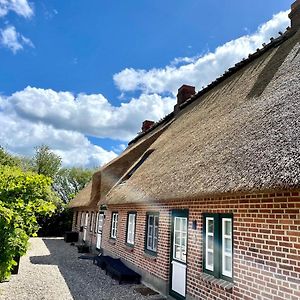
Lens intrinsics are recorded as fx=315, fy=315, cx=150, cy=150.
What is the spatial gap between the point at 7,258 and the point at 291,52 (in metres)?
8.59

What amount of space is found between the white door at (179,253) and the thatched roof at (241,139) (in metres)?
0.83

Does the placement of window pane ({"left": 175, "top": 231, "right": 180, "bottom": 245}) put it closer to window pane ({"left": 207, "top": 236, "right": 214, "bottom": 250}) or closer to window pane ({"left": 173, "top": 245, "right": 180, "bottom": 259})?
window pane ({"left": 173, "top": 245, "right": 180, "bottom": 259})

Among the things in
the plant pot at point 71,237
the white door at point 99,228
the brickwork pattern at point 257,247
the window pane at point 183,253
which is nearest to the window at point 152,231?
the window pane at point 183,253

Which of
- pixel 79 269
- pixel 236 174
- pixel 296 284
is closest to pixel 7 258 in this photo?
pixel 236 174

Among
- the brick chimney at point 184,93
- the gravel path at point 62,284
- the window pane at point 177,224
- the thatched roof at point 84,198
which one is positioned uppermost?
the brick chimney at point 184,93

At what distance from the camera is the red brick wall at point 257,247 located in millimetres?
4551

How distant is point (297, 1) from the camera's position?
10.2 m

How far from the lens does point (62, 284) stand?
9344 mm

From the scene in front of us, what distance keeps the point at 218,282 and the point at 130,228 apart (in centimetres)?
607

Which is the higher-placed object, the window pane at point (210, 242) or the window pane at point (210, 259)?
the window pane at point (210, 242)

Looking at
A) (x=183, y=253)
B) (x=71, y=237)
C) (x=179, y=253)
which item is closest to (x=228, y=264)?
Answer: (x=183, y=253)

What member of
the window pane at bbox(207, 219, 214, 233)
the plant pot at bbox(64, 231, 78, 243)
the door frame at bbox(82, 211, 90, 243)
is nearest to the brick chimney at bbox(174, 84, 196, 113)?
the door frame at bbox(82, 211, 90, 243)

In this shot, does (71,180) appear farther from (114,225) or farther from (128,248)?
(128,248)

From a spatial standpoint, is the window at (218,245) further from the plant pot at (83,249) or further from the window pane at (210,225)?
the plant pot at (83,249)
